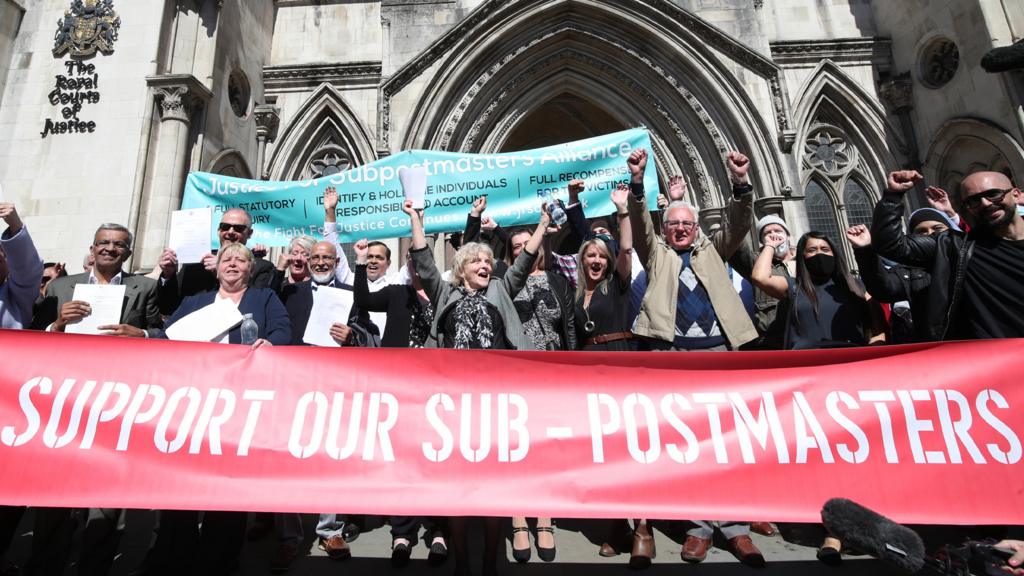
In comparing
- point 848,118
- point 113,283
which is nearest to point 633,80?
point 848,118

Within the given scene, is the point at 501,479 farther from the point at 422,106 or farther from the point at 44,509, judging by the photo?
the point at 422,106

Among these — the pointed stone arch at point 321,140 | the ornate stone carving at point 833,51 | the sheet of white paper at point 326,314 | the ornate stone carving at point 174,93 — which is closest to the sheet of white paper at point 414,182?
the sheet of white paper at point 326,314

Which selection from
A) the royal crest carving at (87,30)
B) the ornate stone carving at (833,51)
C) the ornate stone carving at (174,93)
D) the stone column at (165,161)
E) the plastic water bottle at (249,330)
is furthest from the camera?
the ornate stone carving at (833,51)

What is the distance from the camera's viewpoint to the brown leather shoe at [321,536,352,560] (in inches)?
142

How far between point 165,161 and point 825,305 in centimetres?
960

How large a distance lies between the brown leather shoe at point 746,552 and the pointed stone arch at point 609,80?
9.11m

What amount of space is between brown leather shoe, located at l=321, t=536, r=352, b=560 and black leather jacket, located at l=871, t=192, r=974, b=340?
3923mm

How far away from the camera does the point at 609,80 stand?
41.3 ft

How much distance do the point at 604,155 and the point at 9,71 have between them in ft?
32.7

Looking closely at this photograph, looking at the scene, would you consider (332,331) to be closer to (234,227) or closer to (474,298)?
(474,298)

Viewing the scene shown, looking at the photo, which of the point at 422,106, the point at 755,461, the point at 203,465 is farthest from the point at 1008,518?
the point at 422,106

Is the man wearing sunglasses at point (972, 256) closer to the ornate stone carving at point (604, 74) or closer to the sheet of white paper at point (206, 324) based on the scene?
the sheet of white paper at point (206, 324)

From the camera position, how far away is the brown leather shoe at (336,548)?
11.9 ft

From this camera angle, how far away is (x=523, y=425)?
287 centimetres
